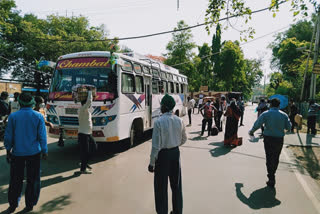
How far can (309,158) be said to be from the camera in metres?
7.52

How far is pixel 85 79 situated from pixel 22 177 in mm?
3808

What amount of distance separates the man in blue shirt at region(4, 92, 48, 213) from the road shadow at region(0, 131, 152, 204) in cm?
65

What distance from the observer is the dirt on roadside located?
20.0ft

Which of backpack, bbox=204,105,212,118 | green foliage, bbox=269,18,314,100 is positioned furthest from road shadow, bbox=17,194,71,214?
green foliage, bbox=269,18,314,100

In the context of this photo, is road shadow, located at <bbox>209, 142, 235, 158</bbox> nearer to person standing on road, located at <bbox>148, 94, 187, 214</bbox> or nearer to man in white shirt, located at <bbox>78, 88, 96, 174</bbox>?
man in white shirt, located at <bbox>78, 88, 96, 174</bbox>

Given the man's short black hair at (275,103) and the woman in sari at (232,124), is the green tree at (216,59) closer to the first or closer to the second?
the woman in sari at (232,124)

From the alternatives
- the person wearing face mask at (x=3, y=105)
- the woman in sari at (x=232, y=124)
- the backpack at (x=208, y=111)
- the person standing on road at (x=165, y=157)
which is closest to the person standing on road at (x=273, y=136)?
the person standing on road at (x=165, y=157)

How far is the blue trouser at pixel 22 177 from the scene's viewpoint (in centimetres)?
366

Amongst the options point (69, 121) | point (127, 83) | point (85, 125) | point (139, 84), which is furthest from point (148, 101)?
point (85, 125)

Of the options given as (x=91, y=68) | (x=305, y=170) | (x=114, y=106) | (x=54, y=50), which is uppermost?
(x=54, y=50)

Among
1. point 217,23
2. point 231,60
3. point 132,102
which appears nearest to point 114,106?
point 132,102

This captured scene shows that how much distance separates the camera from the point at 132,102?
317 inches

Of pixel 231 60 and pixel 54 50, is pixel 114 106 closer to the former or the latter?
pixel 54 50

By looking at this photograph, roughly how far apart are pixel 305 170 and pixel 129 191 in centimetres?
474
